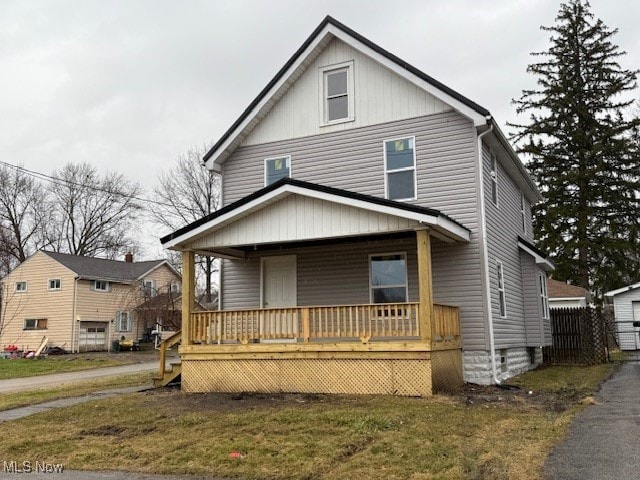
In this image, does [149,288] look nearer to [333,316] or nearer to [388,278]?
[388,278]

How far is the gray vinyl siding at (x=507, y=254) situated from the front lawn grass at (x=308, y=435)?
309cm

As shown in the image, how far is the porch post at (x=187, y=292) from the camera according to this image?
12758 mm

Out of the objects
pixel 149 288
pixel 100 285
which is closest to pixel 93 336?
pixel 100 285

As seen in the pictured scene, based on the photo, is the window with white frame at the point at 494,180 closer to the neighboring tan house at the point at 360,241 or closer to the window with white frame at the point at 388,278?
the neighboring tan house at the point at 360,241

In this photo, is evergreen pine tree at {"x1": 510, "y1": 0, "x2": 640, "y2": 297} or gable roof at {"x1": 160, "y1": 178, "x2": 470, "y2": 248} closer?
gable roof at {"x1": 160, "y1": 178, "x2": 470, "y2": 248}

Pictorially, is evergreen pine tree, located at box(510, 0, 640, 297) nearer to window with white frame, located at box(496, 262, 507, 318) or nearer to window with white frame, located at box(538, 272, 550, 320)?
window with white frame, located at box(538, 272, 550, 320)

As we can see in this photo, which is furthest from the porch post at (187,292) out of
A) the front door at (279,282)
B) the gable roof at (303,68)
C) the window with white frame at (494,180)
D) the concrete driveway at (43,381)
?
the window with white frame at (494,180)

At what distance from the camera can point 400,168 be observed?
46.8ft

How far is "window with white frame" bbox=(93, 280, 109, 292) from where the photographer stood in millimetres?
37688

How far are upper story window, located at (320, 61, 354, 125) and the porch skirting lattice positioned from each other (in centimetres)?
642

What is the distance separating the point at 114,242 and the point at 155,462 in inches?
→ 1905

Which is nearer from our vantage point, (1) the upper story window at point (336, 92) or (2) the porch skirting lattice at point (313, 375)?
(2) the porch skirting lattice at point (313, 375)

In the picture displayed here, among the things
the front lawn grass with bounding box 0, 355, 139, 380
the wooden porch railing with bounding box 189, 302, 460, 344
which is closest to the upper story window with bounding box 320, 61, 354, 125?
the wooden porch railing with bounding box 189, 302, 460, 344

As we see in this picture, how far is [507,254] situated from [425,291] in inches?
220
